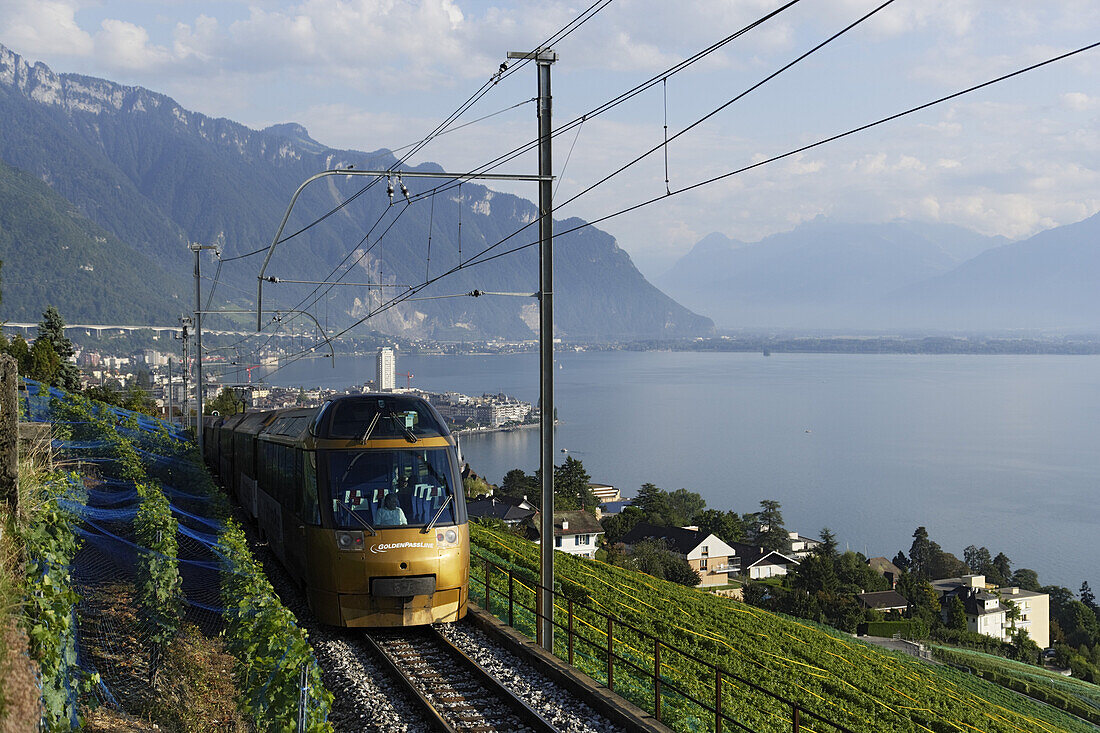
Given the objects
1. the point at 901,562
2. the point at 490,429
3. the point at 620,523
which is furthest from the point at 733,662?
the point at 490,429

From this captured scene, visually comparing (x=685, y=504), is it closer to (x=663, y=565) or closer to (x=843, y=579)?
(x=843, y=579)

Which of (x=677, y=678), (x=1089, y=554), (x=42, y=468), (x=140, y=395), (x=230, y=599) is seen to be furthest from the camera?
(x=1089, y=554)

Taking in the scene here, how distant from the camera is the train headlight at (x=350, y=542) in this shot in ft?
37.8

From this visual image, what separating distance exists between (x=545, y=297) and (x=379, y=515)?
3458 mm

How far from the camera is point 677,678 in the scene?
12.9m

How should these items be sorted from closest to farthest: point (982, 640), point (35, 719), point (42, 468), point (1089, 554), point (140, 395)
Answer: point (35, 719) → point (42, 468) → point (140, 395) → point (982, 640) → point (1089, 554)

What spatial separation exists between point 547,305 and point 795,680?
9683 millimetres

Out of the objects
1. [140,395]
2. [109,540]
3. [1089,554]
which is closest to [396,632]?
[109,540]

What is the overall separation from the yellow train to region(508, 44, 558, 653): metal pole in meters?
1.05

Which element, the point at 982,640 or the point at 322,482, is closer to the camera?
the point at 322,482

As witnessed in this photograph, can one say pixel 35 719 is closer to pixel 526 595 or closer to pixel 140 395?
pixel 526 595

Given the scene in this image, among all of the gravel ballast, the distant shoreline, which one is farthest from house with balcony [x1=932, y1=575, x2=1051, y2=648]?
the distant shoreline

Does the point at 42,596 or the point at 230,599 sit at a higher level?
the point at 42,596

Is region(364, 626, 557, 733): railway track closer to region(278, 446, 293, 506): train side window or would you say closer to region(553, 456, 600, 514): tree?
region(278, 446, 293, 506): train side window
